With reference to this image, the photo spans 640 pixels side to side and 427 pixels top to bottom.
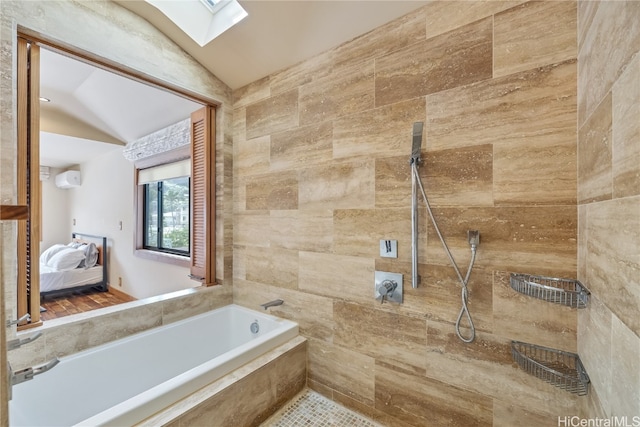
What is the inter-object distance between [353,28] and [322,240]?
4.41 ft

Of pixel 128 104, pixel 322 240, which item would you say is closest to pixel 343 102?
pixel 322 240

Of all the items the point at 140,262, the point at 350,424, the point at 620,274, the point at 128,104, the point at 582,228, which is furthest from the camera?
the point at 140,262

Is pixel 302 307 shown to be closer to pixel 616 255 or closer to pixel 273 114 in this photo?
pixel 273 114

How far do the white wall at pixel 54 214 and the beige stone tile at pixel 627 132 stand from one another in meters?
7.64

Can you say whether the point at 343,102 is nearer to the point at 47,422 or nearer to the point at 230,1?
the point at 230,1

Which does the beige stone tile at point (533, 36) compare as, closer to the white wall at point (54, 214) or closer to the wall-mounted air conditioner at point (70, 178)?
the wall-mounted air conditioner at point (70, 178)

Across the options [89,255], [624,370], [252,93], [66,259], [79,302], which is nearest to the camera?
[624,370]

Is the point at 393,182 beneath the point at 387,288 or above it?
above

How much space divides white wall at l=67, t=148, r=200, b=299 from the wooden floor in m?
0.18

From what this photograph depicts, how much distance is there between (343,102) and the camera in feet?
5.65

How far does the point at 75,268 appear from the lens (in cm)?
411

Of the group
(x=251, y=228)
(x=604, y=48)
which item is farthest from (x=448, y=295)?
(x=251, y=228)

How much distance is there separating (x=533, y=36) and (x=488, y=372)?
1552mm

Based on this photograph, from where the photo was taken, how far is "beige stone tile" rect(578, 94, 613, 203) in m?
0.82
